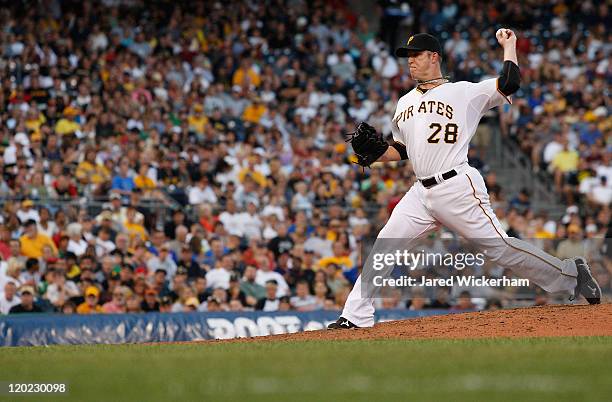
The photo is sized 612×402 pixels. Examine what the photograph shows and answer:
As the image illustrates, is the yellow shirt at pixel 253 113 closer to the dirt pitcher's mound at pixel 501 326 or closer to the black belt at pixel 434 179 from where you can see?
the dirt pitcher's mound at pixel 501 326

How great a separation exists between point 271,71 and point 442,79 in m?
11.9

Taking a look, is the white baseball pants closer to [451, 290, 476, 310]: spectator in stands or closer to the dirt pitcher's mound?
the dirt pitcher's mound

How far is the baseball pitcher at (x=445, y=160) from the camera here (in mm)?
8086

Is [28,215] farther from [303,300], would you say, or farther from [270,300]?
[303,300]

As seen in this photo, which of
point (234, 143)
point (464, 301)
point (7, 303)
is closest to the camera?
point (7, 303)

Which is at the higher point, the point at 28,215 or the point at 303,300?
the point at 28,215

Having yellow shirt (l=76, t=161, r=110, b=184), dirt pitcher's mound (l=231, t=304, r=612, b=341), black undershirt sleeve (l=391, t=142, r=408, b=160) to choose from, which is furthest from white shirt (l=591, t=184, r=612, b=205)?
black undershirt sleeve (l=391, t=142, r=408, b=160)

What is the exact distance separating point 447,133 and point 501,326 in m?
1.62

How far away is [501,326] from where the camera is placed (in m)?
8.50

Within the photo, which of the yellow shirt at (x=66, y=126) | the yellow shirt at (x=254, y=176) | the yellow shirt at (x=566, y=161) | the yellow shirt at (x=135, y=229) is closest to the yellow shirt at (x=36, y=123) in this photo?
the yellow shirt at (x=66, y=126)

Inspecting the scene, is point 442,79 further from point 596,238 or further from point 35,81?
point 35,81

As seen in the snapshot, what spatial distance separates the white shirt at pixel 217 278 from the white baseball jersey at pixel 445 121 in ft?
20.1

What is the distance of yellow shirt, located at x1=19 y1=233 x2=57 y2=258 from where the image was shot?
13.6 m

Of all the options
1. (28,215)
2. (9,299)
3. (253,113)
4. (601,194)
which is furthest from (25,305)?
(601,194)
